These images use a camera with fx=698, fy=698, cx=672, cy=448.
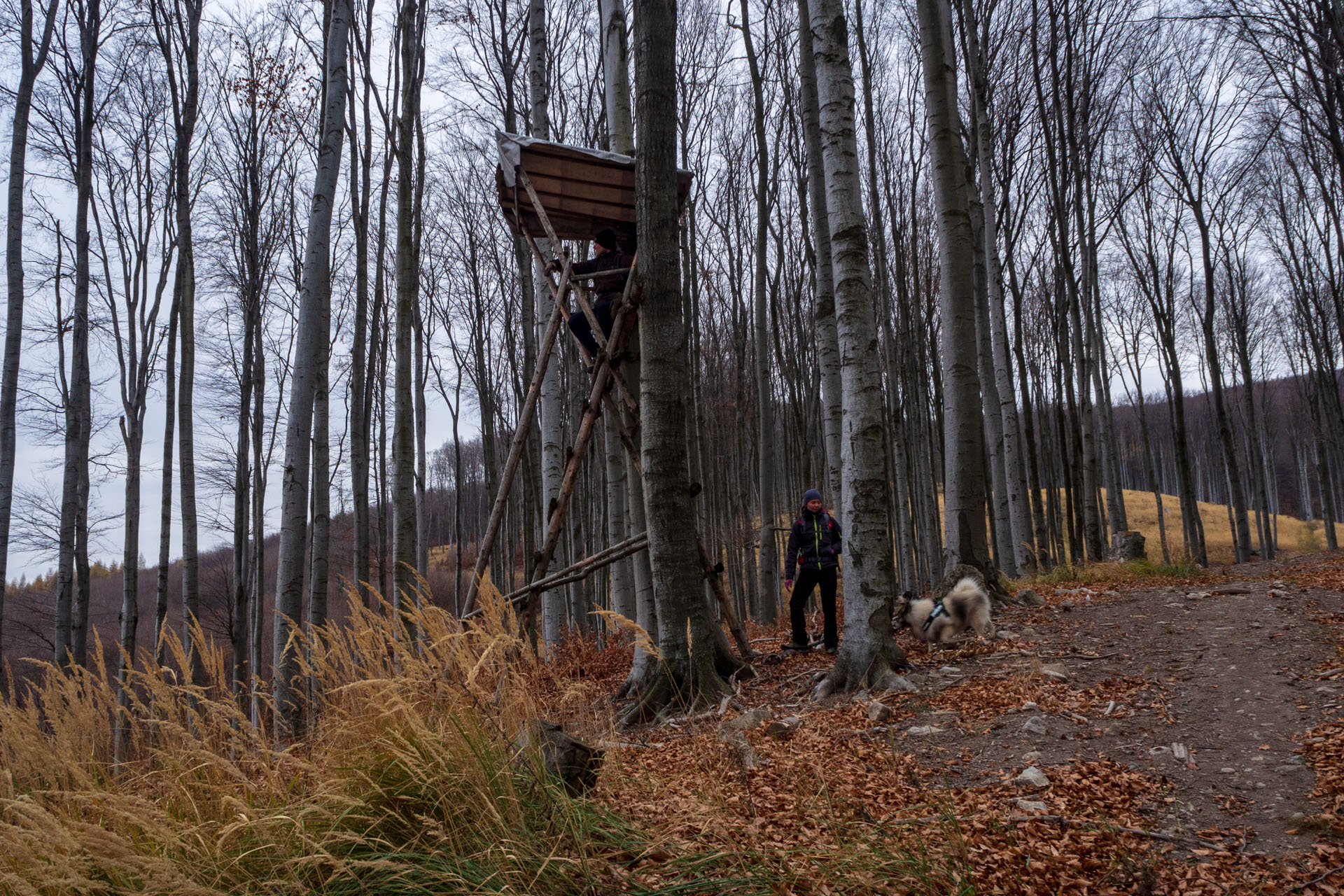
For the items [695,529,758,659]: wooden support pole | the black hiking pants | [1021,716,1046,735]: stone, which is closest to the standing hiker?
the black hiking pants

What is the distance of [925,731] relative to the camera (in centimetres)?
365

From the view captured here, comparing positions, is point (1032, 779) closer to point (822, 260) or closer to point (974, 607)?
point (974, 607)

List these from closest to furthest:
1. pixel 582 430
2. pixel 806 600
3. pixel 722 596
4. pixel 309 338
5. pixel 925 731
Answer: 1. pixel 925 731
2. pixel 582 430
3. pixel 722 596
4. pixel 309 338
5. pixel 806 600

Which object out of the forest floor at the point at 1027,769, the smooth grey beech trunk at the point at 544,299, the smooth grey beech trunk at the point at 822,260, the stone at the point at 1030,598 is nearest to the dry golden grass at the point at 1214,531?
the stone at the point at 1030,598

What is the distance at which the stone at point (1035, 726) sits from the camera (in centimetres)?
348

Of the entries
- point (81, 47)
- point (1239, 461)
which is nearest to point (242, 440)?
point (81, 47)

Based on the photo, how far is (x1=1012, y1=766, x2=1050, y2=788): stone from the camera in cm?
276

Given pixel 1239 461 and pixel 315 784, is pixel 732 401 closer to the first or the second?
pixel 315 784

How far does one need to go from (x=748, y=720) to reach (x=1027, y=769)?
4.75 feet

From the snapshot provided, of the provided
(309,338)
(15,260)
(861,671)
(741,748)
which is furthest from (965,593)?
(15,260)

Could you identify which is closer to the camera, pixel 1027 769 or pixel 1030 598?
pixel 1027 769

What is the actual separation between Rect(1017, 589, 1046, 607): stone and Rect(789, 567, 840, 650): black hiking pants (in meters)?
1.97

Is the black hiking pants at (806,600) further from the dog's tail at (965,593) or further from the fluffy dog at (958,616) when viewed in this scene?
the dog's tail at (965,593)

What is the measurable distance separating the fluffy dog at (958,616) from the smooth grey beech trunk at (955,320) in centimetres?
94
